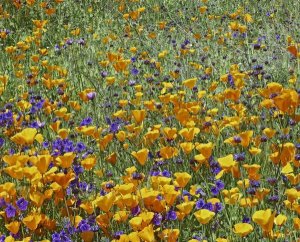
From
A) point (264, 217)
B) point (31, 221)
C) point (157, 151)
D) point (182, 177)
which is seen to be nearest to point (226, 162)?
point (182, 177)

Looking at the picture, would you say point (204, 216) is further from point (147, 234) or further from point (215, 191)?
point (215, 191)

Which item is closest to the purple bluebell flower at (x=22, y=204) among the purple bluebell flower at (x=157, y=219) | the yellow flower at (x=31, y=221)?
the yellow flower at (x=31, y=221)

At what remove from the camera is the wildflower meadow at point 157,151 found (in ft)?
7.19

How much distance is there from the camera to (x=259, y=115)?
3.31 metres

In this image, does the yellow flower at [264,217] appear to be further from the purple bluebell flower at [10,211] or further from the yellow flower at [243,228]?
the purple bluebell flower at [10,211]

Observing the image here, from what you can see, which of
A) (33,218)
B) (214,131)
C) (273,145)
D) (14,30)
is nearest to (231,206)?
(273,145)

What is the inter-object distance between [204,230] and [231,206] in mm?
281

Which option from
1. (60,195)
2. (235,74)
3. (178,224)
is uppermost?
(235,74)

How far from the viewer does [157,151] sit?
297 cm

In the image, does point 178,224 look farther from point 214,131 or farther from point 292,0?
point 292,0

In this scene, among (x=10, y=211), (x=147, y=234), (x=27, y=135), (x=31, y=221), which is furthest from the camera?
(x=27, y=135)

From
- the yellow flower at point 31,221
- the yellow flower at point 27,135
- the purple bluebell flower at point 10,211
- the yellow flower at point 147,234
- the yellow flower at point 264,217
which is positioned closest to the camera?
the yellow flower at point 264,217

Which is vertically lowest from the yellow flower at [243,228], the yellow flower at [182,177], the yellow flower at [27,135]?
the yellow flower at [243,228]

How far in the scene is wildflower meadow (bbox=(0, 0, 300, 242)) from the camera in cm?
219
